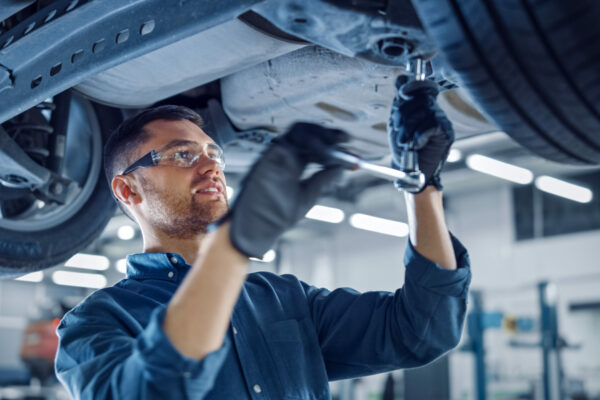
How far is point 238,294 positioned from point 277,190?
11.2 inches

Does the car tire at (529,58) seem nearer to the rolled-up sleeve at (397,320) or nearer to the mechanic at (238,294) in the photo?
the mechanic at (238,294)

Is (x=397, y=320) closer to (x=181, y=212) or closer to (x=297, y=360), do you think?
(x=297, y=360)

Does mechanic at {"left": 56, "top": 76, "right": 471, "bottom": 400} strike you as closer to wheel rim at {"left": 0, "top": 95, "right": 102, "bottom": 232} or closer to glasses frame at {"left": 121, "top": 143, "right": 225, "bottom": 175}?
glasses frame at {"left": 121, "top": 143, "right": 225, "bottom": 175}

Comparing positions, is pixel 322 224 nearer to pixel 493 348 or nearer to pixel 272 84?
pixel 493 348

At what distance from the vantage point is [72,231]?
1984 millimetres

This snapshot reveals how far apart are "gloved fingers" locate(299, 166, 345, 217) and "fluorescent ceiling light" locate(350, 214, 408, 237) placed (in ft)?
26.5

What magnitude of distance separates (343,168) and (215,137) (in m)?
0.95

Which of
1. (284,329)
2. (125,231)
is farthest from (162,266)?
(125,231)

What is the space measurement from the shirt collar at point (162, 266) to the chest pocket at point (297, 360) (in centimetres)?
27

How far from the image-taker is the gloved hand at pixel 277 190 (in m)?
0.96

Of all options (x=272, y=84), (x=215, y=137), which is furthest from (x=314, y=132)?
(x=215, y=137)

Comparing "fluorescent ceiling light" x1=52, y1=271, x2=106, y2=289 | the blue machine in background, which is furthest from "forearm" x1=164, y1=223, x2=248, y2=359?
"fluorescent ceiling light" x1=52, y1=271, x2=106, y2=289

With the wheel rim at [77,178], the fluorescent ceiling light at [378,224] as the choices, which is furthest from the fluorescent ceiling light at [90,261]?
the wheel rim at [77,178]

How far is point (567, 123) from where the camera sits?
3.36 feet
